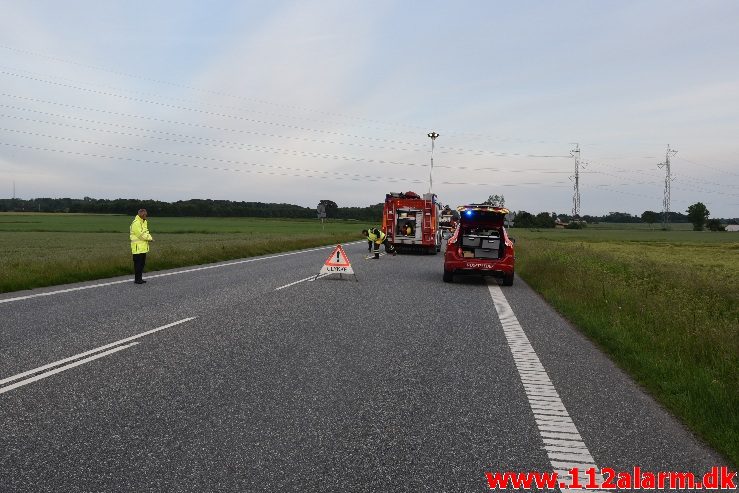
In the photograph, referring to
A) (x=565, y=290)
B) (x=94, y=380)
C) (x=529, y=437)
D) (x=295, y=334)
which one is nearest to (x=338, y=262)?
(x=565, y=290)

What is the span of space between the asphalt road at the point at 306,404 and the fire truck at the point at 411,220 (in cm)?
1989

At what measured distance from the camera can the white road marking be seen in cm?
389

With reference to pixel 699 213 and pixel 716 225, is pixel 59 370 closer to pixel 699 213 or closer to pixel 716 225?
pixel 716 225

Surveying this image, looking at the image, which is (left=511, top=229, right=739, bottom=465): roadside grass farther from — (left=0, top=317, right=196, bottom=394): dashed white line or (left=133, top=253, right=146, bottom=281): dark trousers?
(left=133, top=253, right=146, bottom=281): dark trousers

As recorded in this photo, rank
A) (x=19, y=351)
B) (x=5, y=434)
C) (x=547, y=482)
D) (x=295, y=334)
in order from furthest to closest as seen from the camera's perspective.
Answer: (x=295, y=334) < (x=19, y=351) < (x=5, y=434) < (x=547, y=482)

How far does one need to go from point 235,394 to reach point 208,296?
716 cm

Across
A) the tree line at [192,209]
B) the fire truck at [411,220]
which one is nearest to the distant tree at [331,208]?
the tree line at [192,209]

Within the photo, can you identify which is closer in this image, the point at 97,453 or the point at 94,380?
the point at 97,453

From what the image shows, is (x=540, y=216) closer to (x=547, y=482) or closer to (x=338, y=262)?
(x=338, y=262)

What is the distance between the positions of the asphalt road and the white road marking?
0.08ft

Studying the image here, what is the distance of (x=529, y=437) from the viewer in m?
4.32

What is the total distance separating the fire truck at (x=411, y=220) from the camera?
97.5ft

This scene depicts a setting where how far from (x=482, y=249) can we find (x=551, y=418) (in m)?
12.1

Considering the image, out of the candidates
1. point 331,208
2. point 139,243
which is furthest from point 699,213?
point 139,243
